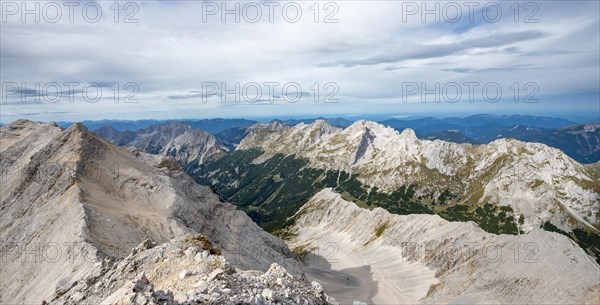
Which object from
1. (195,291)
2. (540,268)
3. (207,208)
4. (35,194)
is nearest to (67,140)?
(35,194)

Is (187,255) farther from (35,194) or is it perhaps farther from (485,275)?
(485,275)

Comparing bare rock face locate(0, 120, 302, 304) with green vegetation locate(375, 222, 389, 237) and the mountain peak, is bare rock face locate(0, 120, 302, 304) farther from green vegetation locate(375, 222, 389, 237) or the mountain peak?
green vegetation locate(375, 222, 389, 237)

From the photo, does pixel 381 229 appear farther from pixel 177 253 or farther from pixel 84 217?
pixel 177 253

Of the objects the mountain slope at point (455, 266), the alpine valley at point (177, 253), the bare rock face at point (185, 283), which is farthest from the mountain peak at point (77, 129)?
the mountain slope at point (455, 266)

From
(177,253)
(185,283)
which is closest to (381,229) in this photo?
Result: (177,253)

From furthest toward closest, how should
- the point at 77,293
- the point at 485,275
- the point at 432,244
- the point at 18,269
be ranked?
the point at 432,244 < the point at 485,275 < the point at 18,269 < the point at 77,293

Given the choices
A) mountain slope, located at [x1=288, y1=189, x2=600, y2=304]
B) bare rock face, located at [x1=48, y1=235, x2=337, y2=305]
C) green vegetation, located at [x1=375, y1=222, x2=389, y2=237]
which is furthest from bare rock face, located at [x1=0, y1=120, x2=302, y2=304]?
green vegetation, located at [x1=375, y1=222, x2=389, y2=237]
